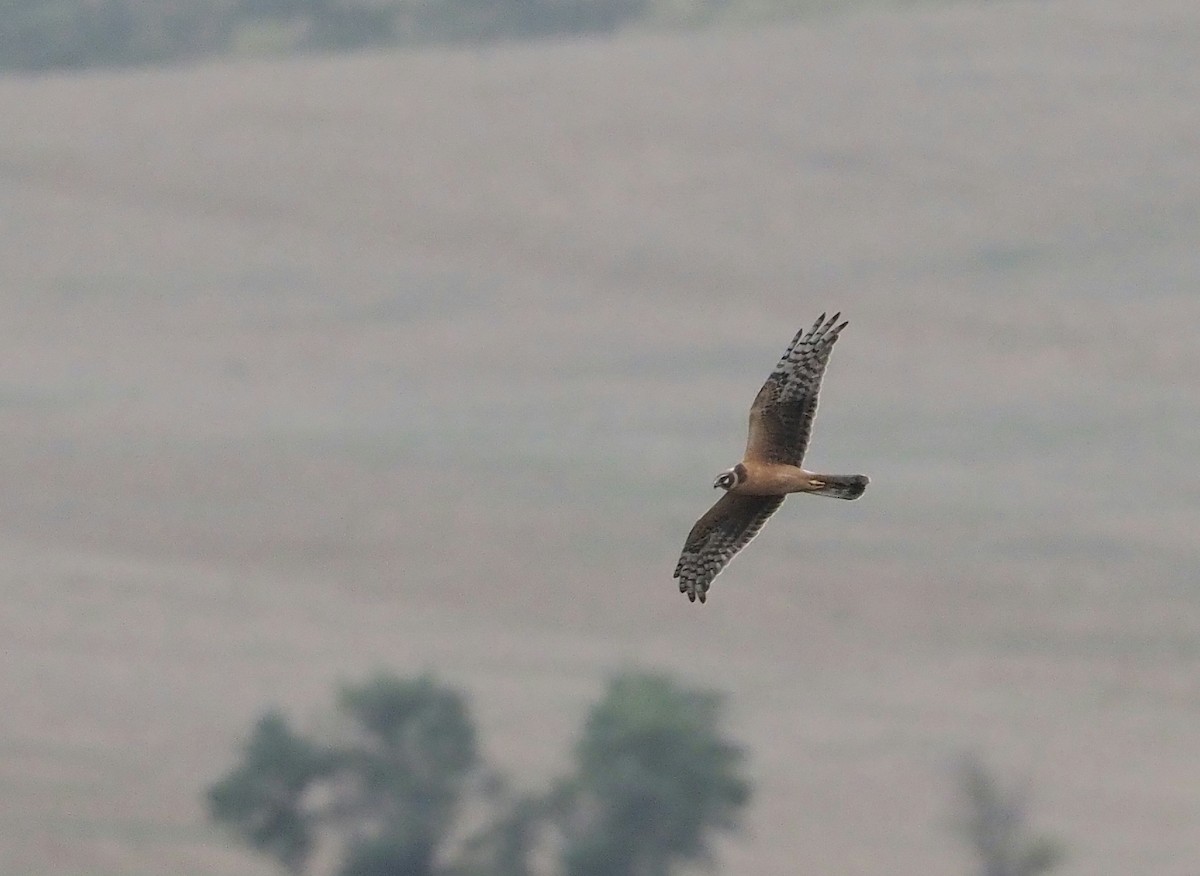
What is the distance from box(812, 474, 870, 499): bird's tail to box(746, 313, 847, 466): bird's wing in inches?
51.9

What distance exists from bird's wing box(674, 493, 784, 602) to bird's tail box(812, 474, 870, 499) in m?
3.22

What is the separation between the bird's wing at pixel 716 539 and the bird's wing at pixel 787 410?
1971 mm

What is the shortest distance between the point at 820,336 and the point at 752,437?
1940 mm

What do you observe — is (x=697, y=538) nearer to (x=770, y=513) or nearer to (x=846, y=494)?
(x=770, y=513)

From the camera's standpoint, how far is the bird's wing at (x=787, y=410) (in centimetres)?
4400

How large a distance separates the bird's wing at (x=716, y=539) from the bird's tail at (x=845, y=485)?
3224 millimetres

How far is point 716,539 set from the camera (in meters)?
46.6

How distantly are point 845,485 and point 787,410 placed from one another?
6.90 ft

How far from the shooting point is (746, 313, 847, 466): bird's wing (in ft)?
144

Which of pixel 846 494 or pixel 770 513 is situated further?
pixel 770 513

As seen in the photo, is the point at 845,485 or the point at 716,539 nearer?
the point at 845,485

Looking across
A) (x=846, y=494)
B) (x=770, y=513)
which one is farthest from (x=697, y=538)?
(x=846, y=494)

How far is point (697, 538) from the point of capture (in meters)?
46.6

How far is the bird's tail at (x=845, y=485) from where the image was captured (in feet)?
139
